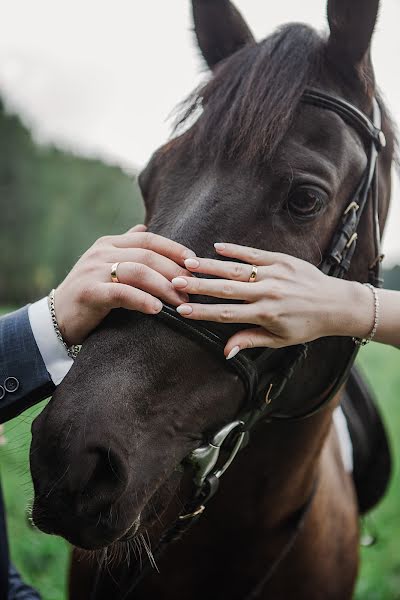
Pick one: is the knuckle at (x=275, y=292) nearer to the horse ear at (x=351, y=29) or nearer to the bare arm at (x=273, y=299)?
the bare arm at (x=273, y=299)

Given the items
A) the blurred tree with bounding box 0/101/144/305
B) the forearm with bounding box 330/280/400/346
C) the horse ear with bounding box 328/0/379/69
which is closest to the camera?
the forearm with bounding box 330/280/400/346

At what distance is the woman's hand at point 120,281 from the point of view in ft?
5.58

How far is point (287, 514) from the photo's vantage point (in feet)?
8.23

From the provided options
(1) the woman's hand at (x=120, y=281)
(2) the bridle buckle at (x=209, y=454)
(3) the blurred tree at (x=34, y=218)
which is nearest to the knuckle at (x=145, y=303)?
(1) the woman's hand at (x=120, y=281)

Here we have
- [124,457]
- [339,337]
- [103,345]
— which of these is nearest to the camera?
[124,457]

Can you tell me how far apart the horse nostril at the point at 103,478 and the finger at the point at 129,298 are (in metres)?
0.41

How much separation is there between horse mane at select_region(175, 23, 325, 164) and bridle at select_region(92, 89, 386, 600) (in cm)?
13

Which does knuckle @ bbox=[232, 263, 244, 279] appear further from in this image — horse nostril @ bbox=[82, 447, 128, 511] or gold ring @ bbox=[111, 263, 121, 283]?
horse nostril @ bbox=[82, 447, 128, 511]

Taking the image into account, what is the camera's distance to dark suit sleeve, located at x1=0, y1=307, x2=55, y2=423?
6.39ft

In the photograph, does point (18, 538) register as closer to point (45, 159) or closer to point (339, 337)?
point (339, 337)

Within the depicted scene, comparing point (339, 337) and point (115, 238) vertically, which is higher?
point (115, 238)

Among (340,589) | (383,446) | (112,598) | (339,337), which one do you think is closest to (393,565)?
(383,446)

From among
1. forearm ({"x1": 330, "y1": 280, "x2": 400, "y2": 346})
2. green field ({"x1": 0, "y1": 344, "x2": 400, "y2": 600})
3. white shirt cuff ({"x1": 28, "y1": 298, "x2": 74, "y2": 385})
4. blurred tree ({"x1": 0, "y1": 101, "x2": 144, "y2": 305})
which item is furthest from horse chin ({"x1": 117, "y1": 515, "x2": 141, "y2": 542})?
blurred tree ({"x1": 0, "y1": 101, "x2": 144, "y2": 305})

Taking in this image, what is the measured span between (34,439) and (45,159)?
131 ft
